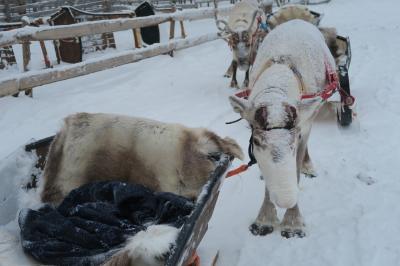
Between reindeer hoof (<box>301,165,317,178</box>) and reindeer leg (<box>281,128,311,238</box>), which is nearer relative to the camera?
reindeer leg (<box>281,128,311,238</box>)

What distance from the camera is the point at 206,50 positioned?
448 inches

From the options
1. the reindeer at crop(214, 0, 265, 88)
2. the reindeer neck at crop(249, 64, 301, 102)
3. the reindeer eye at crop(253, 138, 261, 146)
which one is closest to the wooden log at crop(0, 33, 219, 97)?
the reindeer at crop(214, 0, 265, 88)

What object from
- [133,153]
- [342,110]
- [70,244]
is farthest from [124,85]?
[70,244]

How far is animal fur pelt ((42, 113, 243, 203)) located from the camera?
9.27ft

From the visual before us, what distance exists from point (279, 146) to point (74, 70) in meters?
5.05

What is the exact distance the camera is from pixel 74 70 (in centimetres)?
668

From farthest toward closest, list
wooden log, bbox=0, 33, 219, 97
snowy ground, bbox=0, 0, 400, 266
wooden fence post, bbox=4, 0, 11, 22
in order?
wooden fence post, bbox=4, 0, 11, 22
wooden log, bbox=0, 33, 219, 97
snowy ground, bbox=0, 0, 400, 266

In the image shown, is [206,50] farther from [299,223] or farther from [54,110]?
[299,223]

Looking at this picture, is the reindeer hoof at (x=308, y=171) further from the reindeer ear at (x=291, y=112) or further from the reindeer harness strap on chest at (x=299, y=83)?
the reindeer ear at (x=291, y=112)

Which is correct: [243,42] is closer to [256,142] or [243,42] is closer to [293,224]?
[293,224]

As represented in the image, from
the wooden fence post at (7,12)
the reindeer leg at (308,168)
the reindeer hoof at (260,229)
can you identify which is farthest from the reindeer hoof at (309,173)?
the wooden fence post at (7,12)

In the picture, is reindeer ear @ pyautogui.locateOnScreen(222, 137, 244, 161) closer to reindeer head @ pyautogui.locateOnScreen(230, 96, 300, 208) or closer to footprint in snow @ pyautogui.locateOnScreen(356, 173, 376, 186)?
reindeer head @ pyautogui.locateOnScreen(230, 96, 300, 208)

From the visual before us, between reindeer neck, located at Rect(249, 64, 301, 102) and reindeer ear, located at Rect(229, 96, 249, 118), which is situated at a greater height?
reindeer neck, located at Rect(249, 64, 301, 102)

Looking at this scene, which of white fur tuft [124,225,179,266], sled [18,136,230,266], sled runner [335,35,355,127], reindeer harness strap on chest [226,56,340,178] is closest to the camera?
sled [18,136,230,266]
